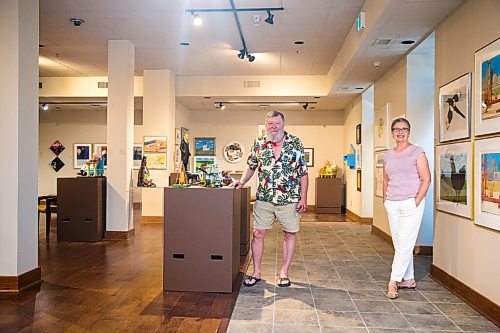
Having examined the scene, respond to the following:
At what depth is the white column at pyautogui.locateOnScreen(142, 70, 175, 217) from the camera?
9.17m

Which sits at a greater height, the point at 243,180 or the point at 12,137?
the point at 12,137

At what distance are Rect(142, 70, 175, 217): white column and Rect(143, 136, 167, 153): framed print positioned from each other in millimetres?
76

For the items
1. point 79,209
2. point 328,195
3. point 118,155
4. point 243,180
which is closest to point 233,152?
point 328,195

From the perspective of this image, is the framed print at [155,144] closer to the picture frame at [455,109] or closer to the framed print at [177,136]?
the framed print at [177,136]

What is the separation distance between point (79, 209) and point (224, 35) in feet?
12.0

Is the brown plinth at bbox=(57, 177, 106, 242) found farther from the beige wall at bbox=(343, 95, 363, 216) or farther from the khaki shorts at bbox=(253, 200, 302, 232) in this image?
the beige wall at bbox=(343, 95, 363, 216)

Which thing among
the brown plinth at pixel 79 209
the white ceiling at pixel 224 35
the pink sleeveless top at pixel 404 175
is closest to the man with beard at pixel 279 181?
the pink sleeveless top at pixel 404 175

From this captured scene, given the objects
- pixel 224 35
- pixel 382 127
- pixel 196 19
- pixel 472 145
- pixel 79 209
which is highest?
pixel 224 35

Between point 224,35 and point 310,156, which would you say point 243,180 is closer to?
point 224,35

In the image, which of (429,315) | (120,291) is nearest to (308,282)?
(429,315)

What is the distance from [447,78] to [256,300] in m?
2.96

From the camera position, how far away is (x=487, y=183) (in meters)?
3.53

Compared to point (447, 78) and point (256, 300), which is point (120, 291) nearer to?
point (256, 300)

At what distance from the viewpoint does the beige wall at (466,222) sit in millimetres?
3475
